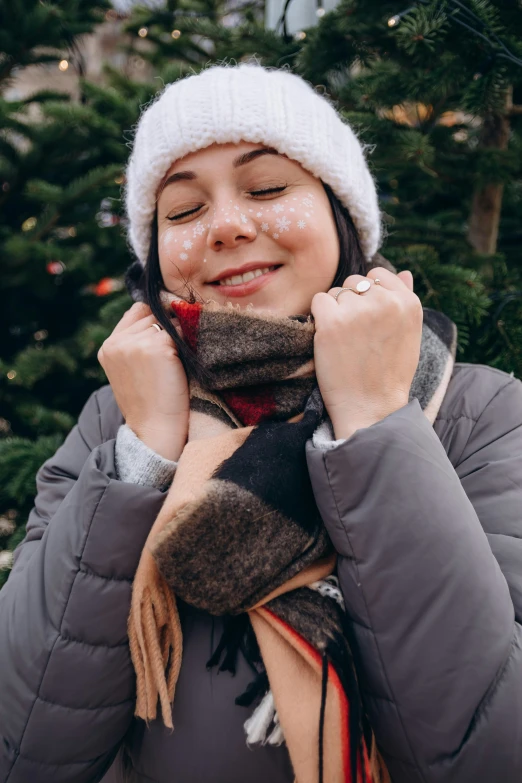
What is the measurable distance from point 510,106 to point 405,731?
1938 millimetres

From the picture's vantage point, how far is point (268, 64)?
2092mm

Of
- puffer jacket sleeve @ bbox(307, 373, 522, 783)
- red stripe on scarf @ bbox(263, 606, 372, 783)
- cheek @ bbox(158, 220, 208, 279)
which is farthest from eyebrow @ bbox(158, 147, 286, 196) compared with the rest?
red stripe on scarf @ bbox(263, 606, 372, 783)

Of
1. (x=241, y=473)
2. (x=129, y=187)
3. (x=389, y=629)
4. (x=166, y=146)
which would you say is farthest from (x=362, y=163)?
(x=389, y=629)

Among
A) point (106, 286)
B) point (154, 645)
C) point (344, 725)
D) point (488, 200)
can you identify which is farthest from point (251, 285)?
point (106, 286)

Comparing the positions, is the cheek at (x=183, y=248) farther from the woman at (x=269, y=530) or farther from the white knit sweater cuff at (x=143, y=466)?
the white knit sweater cuff at (x=143, y=466)

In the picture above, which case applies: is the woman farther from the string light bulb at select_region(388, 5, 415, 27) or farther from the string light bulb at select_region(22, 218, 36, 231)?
the string light bulb at select_region(22, 218, 36, 231)

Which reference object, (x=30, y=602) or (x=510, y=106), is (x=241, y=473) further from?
(x=510, y=106)

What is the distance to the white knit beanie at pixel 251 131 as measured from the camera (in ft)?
4.48

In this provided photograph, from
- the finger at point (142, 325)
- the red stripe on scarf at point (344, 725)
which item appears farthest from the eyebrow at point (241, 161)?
the red stripe on scarf at point (344, 725)

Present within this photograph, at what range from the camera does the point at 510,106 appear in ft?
6.11

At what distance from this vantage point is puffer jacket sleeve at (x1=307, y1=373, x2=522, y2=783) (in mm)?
899

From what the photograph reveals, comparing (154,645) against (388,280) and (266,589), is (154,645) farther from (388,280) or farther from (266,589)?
(388,280)

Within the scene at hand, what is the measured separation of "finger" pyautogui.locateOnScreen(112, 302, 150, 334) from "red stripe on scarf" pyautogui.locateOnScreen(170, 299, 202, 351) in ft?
0.55

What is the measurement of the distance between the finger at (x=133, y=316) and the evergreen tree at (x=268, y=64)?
619 millimetres
